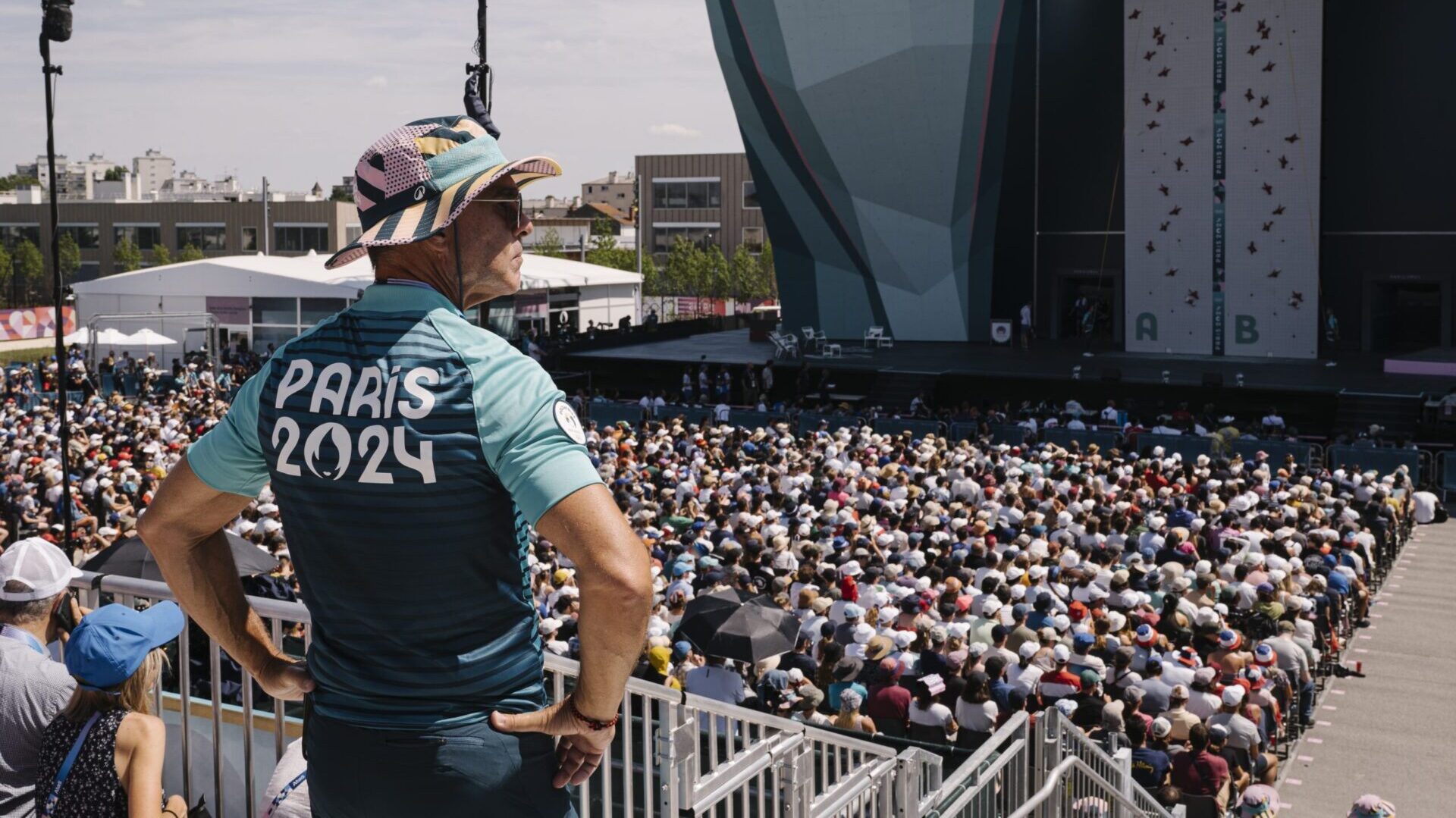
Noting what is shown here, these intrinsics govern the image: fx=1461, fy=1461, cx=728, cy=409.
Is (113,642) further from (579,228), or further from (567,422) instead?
(579,228)

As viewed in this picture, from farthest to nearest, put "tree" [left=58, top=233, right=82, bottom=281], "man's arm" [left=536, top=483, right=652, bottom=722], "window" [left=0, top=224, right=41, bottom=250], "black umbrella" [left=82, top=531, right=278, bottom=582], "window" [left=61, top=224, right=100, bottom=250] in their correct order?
1. "window" [left=0, top=224, right=41, bottom=250]
2. "window" [left=61, top=224, right=100, bottom=250]
3. "tree" [left=58, top=233, right=82, bottom=281]
4. "black umbrella" [left=82, top=531, right=278, bottom=582]
5. "man's arm" [left=536, top=483, right=652, bottom=722]

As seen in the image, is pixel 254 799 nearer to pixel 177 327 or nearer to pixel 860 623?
pixel 860 623

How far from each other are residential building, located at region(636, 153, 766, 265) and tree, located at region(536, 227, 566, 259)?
669 cm

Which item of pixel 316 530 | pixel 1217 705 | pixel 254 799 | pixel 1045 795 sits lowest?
pixel 1217 705

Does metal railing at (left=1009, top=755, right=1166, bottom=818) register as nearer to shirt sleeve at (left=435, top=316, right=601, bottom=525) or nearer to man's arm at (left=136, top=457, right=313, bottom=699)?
man's arm at (left=136, top=457, right=313, bottom=699)

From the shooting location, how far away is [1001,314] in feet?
137

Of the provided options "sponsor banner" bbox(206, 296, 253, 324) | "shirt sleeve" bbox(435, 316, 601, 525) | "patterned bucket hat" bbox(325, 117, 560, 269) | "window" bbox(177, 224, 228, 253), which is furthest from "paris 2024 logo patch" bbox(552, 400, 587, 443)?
"window" bbox(177, 224, 228, 253)

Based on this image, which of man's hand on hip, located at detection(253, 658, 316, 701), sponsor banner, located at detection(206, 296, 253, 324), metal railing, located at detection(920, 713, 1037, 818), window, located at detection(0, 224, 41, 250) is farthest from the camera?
window, located at detection(0, 224, 41, 250)

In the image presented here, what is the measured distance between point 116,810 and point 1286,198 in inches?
1478

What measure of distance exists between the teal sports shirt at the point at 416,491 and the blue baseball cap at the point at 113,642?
4.05 ft

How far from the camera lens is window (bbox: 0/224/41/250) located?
87438mm

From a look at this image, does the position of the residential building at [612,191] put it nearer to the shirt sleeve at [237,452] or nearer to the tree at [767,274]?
the tree at [767,274]

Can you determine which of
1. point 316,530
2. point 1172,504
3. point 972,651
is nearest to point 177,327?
point 1172,504

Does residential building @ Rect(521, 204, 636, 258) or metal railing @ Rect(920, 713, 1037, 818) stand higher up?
residential building @ Rect(521, 204, 636, 258)
